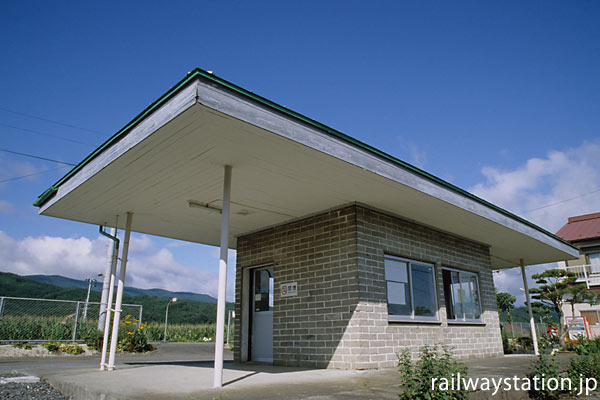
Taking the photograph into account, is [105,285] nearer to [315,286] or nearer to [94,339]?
[94,339]

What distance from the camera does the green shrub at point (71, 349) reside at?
12383mm

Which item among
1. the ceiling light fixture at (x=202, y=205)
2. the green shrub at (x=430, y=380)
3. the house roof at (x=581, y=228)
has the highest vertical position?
the house roof at (x=581, y=228)

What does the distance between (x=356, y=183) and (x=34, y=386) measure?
5259mm

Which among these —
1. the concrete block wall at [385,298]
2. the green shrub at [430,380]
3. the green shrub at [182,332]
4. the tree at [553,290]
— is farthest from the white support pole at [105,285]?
the tree at [553,290]

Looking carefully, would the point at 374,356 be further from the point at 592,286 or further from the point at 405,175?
the point at 592,286

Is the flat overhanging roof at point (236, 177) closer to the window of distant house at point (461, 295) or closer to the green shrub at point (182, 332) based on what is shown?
the window of distant house at point (461, 295)

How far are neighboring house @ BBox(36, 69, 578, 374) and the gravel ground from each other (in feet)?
7.25

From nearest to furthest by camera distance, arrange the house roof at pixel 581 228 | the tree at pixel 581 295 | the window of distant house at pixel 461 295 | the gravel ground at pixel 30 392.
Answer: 1. the gravel ground at pixel 30 392
2. the window of distant house at pixel 461 295
3. the tree at pixel 581 295
4. the house roof at pixel 581 228

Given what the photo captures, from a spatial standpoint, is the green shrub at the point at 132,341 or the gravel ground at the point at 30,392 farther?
the green shrub at the point at 132,341

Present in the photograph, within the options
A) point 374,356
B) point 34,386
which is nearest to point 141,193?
point 34,386

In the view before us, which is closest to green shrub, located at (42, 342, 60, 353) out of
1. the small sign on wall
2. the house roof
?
the small sign on wall

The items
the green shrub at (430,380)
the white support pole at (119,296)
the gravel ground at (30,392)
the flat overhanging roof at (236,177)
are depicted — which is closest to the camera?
the green shrub at (430,380)

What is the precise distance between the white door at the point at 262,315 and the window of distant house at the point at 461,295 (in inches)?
156

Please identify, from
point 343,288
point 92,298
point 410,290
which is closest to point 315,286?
point 343,288
